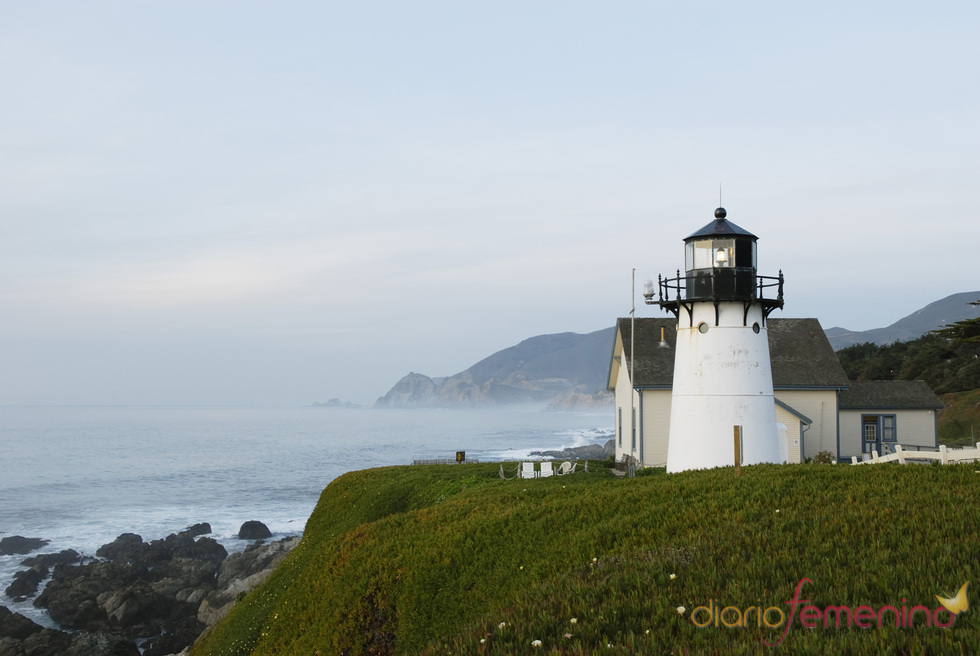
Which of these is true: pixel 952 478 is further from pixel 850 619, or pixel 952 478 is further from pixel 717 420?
pixel 717 420

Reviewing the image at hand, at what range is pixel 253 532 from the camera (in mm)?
45062

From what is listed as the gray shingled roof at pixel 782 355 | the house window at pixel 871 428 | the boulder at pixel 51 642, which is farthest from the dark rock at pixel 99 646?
the house window at pixel 871 428

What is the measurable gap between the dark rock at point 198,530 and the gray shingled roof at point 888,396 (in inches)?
1415

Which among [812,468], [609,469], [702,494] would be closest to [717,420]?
[812,468]

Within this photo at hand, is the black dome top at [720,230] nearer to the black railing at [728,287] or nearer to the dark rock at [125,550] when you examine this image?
the black railing at [728,287]

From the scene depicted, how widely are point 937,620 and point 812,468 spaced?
8.82 m

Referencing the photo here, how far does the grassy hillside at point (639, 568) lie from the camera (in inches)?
261

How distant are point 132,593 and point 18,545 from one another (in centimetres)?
1870

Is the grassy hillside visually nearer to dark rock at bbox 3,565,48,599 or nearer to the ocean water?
dark rock at bbox 3,565,48,599

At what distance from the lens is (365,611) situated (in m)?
13.5

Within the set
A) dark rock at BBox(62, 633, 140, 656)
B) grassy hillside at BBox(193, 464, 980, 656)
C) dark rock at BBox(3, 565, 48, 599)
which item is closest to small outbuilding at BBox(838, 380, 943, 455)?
grassy hillside at BBox(193, 464, 980, 656)

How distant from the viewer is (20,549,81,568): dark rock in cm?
3875

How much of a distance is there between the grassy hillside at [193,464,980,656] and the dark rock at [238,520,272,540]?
25033 millimetres

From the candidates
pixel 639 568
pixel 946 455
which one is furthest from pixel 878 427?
pixel 639 568
